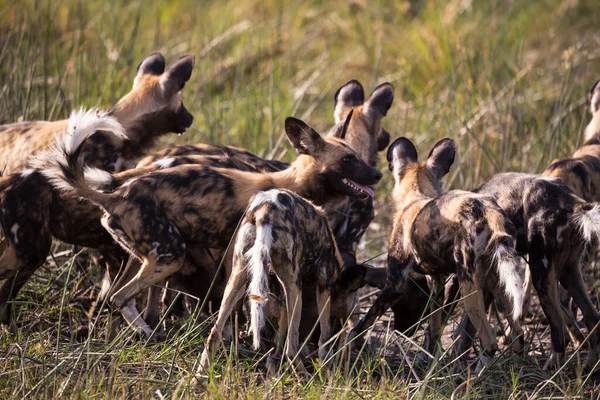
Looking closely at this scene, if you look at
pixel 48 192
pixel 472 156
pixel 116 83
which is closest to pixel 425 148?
pixel 472 156

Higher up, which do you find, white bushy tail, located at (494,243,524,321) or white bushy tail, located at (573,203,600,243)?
white bushy tail, located at (573,203,600,243)

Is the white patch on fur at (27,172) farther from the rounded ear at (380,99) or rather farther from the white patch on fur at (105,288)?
the rounded ear at (380,99)

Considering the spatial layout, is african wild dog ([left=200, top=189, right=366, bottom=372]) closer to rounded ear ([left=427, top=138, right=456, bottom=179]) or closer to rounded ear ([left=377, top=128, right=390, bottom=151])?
rounded ear ([left=427, top=138, right=456, bottom=179])

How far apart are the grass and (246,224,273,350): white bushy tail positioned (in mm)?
182

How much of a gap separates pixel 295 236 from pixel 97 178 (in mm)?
1077

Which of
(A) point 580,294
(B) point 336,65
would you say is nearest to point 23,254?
(A) point 580,294

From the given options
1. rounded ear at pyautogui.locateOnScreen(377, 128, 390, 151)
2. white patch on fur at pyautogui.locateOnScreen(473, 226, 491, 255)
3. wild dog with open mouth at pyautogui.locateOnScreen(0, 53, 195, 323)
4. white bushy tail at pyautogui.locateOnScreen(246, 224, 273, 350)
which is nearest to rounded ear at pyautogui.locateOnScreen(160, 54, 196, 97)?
wild dog with open mouth at pyautogui.locateOnScreen(0, 53, 195, 323)

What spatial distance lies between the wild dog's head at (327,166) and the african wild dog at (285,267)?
48 centimetres

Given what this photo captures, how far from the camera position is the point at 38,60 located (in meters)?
7.71

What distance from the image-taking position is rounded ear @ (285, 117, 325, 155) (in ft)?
18.4

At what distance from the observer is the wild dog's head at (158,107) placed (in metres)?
6.36

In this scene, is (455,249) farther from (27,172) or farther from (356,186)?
(27,172)

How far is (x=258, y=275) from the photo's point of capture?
439cm

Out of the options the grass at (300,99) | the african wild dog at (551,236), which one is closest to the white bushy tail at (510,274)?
the grass at (300,99)
